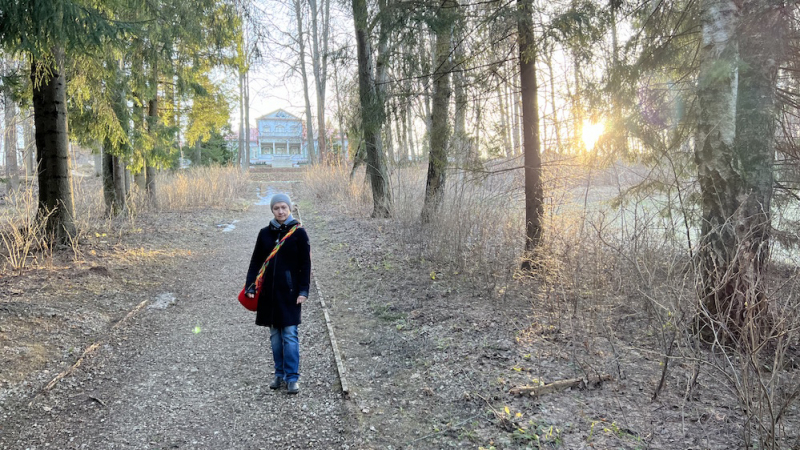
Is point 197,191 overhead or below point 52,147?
below

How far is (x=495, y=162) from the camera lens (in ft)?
22.5

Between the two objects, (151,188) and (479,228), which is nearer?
(479,228)

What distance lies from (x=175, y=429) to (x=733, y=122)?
5.18 m

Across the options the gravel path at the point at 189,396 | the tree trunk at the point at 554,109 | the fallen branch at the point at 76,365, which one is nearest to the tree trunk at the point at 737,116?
the tree trunk at the point at 554,109

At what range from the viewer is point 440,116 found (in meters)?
9.27

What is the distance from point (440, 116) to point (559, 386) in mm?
6648

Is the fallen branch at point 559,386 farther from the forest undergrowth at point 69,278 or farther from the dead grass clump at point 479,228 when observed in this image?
A: the forest undergrowth at point 69,278

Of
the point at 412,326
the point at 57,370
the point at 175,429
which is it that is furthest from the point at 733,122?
the point at 57,370

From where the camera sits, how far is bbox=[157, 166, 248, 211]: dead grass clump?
50.3 feet

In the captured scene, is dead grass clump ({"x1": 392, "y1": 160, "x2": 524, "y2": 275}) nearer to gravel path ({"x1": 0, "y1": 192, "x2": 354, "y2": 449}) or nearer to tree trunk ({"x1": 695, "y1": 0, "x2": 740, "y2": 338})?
gravel path ({"x1": 0, "y1": 192, "x2": 354, "y2": 449})

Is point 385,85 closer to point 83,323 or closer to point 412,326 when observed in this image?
point 412,326

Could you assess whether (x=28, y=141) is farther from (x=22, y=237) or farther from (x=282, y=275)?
(x=282, y=275)

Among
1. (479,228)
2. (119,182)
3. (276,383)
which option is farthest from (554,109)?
(119,182)

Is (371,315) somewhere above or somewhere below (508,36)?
below
